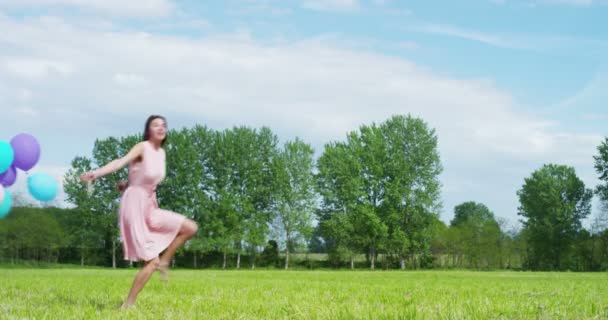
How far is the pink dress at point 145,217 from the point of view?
26.4ft

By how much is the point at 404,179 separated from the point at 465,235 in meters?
11.8

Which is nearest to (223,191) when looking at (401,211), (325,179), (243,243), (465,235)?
(243,243)

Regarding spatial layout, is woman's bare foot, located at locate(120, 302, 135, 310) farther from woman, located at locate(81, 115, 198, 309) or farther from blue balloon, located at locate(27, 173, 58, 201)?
blue balloon, located at locate(27, 173, 58, 201)

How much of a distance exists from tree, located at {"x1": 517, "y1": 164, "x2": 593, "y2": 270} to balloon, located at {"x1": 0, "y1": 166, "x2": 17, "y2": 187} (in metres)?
65.7

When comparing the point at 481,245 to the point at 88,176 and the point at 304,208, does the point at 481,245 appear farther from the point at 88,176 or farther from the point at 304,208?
the point at 88,176

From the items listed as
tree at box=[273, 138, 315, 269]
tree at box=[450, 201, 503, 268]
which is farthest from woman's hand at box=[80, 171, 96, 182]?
tree at box=[450, 201, 503, 268]

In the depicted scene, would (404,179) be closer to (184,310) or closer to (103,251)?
(103,251)

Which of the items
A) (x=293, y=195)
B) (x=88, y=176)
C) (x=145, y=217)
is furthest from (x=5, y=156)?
(x=293, y=195)

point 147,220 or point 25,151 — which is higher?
point 25,151

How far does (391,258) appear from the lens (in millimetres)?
67938

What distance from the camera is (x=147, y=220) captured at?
8141mm

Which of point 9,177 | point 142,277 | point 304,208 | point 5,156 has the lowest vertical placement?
point 142,277

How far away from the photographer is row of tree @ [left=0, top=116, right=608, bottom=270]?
64438 millimetres

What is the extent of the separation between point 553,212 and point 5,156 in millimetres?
68323
